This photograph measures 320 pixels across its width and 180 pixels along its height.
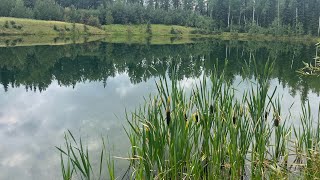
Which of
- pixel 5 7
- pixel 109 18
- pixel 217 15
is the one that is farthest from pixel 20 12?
pixel 217 15

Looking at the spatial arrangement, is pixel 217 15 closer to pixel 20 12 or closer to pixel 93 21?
pixel 93 21

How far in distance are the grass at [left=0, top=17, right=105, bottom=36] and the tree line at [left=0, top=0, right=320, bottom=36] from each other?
24.5 feet

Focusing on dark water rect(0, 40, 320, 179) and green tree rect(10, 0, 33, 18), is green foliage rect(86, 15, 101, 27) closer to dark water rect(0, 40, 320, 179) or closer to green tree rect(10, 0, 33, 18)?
green tree rect(10, 0, 33, 18)

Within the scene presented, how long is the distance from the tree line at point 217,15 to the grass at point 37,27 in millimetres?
7478

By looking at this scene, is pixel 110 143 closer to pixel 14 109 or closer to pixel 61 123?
pixel 61 123

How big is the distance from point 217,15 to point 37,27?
72563 millimetres

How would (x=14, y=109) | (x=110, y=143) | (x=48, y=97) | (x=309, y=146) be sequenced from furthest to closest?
1. (x=48, y=97)
2. (x=14, y=109)
3. (x=110, y=143)
4. (x=309, y=146)

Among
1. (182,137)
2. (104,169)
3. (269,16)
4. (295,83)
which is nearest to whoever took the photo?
(182,137)

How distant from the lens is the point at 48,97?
23.8m

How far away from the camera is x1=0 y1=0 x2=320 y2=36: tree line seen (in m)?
114

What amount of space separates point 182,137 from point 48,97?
19152 mm

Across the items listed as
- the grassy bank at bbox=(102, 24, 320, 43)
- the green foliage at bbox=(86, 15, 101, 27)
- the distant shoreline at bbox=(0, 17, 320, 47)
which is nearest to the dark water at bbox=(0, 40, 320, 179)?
the distant shoreline at bbox=(0, 17, 320, 47)

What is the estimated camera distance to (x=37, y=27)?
104 m

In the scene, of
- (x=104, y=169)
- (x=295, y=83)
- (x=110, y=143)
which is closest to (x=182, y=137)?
(x=104, y=169)
